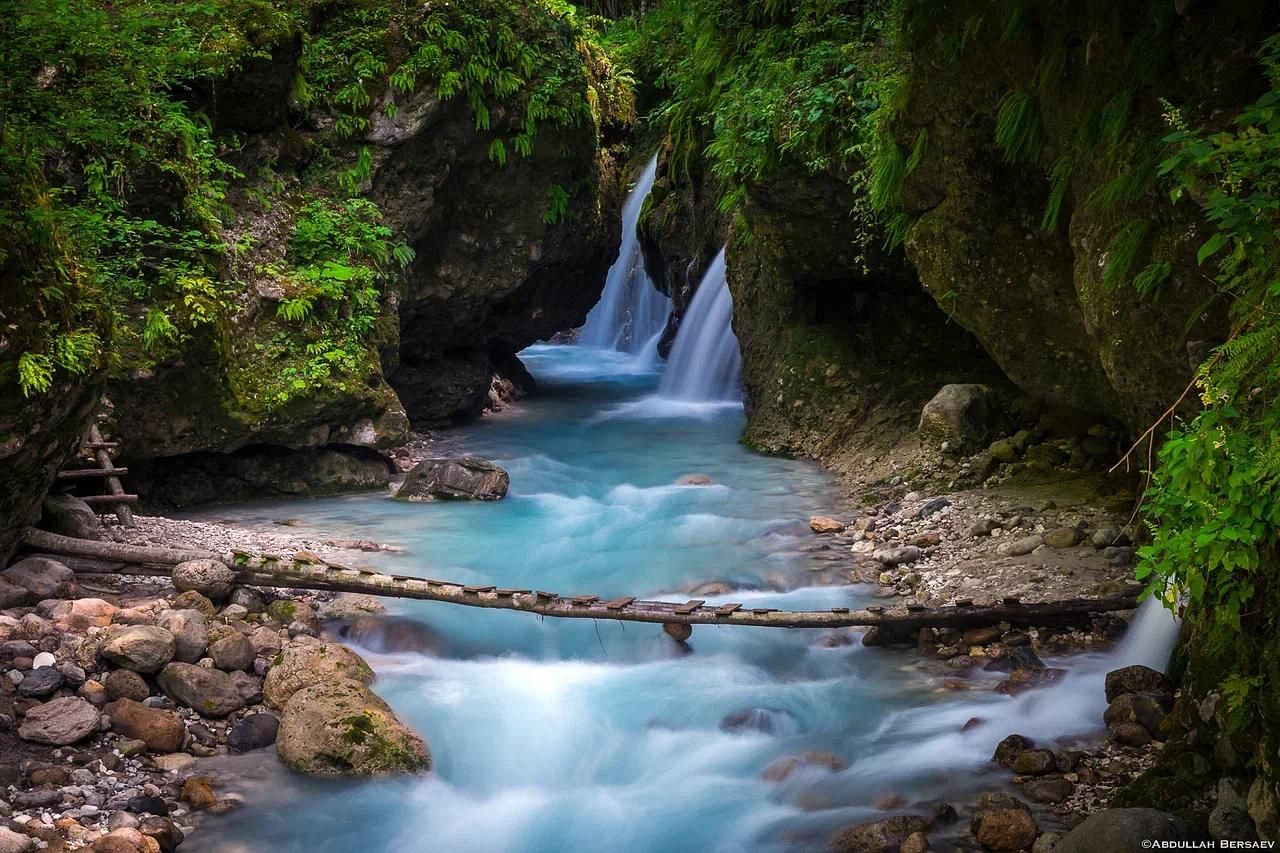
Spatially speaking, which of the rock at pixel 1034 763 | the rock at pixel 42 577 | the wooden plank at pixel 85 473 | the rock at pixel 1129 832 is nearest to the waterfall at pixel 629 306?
the wooden plank at pixel 85 473

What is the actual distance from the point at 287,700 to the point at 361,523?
161 inches

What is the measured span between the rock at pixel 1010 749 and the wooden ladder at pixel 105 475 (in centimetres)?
694

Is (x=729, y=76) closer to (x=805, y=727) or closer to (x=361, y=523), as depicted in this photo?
(x=361, y=523)

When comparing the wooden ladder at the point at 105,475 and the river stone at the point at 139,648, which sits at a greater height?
the wooden ladder at the point at 105,475

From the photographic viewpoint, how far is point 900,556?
8266 millimetres

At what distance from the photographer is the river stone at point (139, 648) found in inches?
227

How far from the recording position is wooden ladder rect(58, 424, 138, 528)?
8148 millimetres

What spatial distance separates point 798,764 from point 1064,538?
319 centimetres

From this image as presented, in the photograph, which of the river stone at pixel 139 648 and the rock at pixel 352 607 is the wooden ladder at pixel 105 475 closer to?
the rock at pixel 352 607

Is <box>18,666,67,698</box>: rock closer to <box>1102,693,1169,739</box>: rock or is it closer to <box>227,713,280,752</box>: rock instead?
<box>227,713,280,752</box>: rock

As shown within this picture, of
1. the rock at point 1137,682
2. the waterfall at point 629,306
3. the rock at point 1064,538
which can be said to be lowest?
→ the rock at point 1137,682

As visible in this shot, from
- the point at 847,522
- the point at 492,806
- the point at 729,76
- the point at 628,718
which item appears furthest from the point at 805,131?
the point at 492,806

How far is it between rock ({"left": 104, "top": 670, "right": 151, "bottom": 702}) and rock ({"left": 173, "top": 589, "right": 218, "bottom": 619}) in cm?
82

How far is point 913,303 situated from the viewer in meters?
11.8
